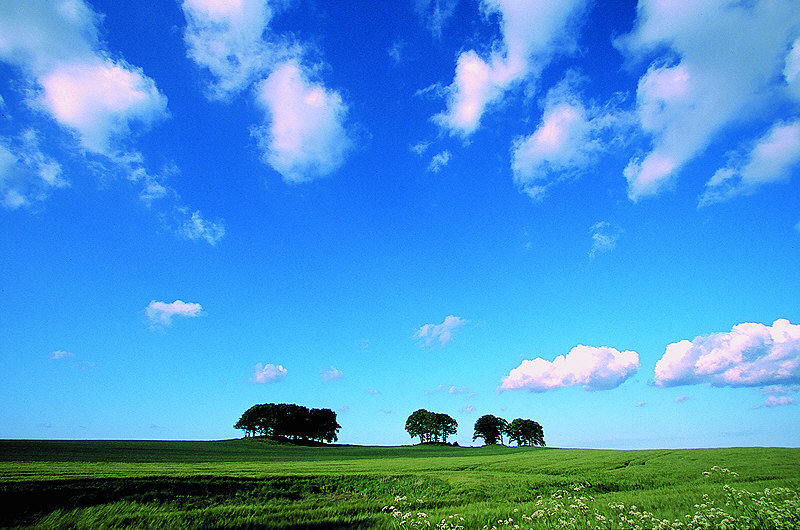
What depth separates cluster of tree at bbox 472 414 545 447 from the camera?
148625mm

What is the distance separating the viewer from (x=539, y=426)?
6019 inches

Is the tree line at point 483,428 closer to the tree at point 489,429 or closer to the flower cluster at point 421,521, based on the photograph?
the tree at point 489,429

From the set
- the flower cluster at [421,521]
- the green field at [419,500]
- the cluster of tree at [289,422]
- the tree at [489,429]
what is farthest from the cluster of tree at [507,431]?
the flower cluster at [421,521]

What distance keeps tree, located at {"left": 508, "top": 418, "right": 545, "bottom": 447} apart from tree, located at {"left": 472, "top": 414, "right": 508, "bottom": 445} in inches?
136

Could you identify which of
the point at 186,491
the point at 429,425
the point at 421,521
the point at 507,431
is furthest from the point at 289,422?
the point at 421,521

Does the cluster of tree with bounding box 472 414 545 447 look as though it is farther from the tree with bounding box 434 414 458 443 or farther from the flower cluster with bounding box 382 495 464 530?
the flower cluster with bounding box 382 495 464 530

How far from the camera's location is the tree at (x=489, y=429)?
487 ft

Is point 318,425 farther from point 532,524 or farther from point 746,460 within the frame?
point 532,524

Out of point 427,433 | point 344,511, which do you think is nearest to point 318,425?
point 427,433

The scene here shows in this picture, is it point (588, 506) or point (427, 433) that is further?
point (427, 433)

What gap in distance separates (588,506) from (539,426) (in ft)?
511

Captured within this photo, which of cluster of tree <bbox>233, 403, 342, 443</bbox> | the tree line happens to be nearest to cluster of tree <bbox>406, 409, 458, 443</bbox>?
the tree line

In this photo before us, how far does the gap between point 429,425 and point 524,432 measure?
37417 mm

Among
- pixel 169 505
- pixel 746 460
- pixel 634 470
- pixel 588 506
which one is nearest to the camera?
pixel 588 506
